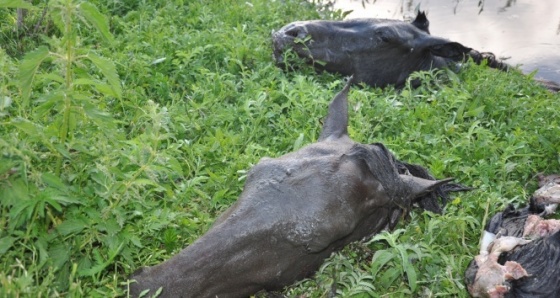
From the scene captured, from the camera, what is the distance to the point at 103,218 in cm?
412

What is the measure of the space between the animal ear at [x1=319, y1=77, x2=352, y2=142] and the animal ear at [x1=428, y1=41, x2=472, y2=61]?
7.71ft

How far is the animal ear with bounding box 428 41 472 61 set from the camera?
7.37 m

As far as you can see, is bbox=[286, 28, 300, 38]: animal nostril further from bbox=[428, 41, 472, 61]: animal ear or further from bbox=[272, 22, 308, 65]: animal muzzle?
bbox=[428, 41, 472, 61]: animal ear

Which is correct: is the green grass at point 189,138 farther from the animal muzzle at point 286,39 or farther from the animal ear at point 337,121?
the animal ear at point 337,121

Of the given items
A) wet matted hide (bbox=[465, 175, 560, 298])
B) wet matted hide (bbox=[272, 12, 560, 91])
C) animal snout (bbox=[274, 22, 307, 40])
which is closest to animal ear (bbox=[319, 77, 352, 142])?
wet matted hide (bbox=[465, 175, 560, 298])

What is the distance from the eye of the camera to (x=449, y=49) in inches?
292

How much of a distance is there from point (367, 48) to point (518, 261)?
10.9 feet

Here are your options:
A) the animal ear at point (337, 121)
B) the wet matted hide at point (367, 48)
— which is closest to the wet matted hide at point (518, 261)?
the animal ear at point (337, 121)

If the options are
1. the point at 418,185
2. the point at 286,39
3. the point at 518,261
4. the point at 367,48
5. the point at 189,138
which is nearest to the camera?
the point at 518,261

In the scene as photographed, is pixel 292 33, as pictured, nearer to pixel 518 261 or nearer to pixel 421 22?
pixel 421 22

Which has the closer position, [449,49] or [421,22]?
[449,49]

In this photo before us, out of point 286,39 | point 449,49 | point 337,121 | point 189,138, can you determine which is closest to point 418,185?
point 337,121

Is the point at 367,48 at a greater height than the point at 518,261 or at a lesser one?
lesser

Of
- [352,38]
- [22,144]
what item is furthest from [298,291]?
[352,38]
